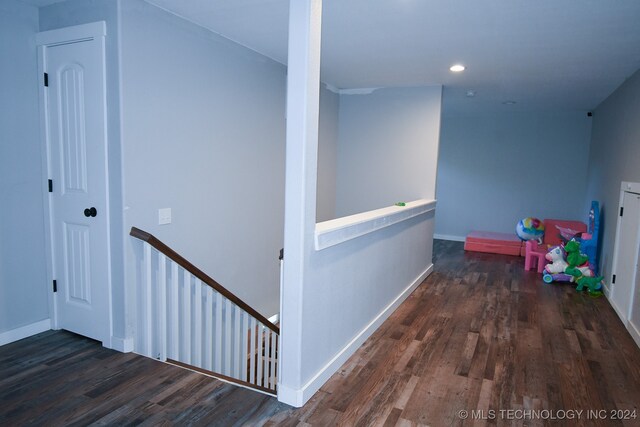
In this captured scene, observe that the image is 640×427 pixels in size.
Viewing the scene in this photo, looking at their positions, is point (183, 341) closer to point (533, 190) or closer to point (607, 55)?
point (607, 55)

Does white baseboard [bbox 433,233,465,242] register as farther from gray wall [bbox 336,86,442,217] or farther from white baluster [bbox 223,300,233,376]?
white baluster [bbox 223,300,233,376]

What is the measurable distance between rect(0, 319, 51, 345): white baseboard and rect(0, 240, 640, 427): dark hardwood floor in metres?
0.06

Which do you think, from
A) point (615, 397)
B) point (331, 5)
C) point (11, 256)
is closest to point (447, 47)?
point (331, 5)

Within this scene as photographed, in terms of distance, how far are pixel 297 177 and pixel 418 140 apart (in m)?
3.44

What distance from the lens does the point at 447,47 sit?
11.8 feet

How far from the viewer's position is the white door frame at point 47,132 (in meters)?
2.77

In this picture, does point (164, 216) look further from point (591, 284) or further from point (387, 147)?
point (591, 284)

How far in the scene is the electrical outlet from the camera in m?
3.07

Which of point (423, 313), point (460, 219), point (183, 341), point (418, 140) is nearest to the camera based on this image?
point (183, 341)

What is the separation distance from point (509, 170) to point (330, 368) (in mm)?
6529

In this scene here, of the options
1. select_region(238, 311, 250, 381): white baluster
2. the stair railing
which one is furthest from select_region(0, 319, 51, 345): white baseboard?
select_region(238, 311, 250, 381): white baluster

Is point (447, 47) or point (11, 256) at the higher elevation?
point (447, 47)

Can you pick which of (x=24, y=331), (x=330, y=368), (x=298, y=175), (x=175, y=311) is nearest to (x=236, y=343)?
(x=175, y=311)

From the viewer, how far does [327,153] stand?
220 inches
